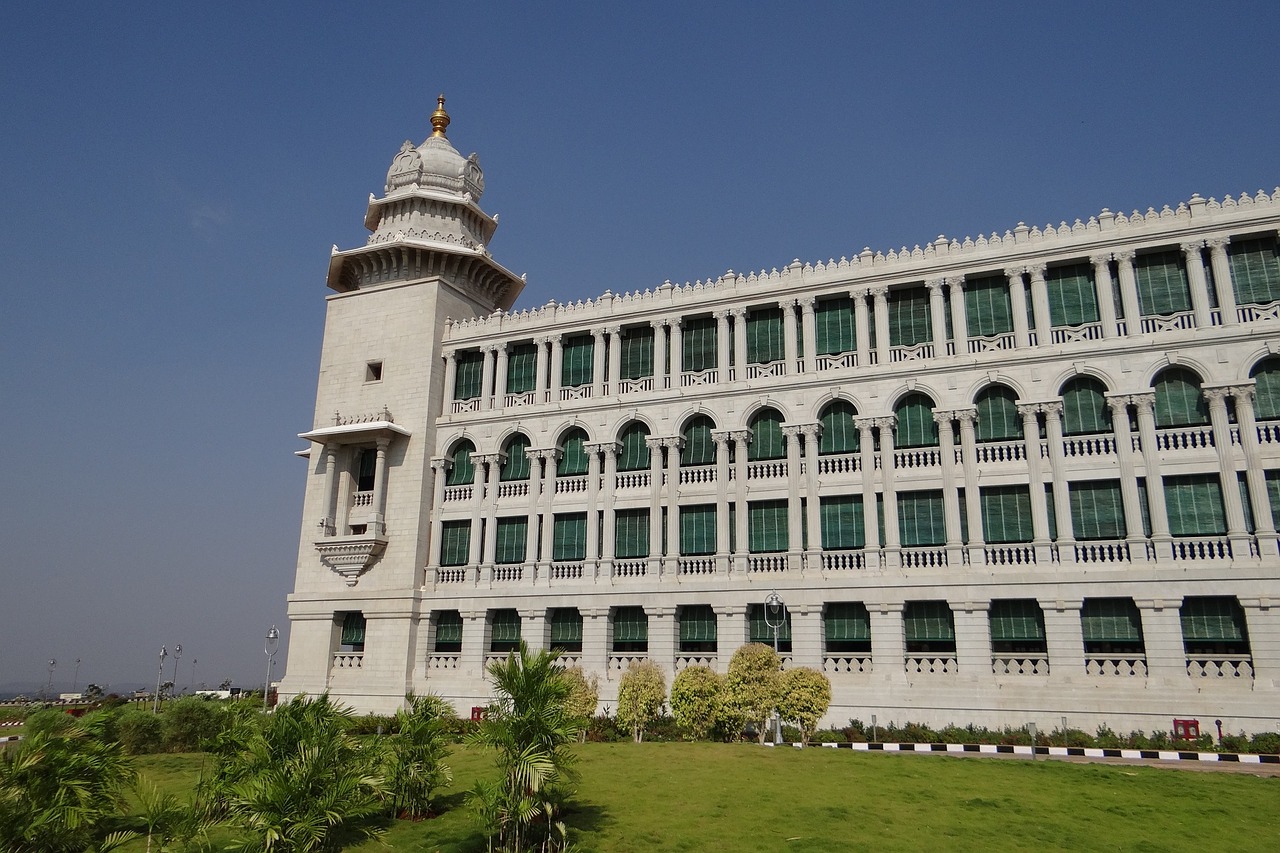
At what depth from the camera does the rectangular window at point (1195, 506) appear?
31578 mm

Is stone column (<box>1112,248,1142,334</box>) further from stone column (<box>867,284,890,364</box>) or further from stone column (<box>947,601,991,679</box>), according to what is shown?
stone column (<box>947,601,991,679</box>)

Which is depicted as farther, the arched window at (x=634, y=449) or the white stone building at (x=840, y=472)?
the arched window at (x=634, y=449)

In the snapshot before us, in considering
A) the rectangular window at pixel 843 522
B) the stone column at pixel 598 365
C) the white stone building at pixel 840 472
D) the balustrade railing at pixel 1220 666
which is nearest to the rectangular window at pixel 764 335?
the white stone building at pixel 840 472

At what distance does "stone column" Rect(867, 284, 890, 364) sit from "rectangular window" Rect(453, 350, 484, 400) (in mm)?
19533

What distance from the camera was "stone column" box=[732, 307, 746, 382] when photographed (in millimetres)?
40125

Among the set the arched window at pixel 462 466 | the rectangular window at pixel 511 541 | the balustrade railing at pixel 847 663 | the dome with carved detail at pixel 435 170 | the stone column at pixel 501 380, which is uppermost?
the dome with carved detail at pixel 435 170

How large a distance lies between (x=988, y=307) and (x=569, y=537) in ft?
67.6

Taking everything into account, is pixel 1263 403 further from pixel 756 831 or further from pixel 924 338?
pixel 756 831

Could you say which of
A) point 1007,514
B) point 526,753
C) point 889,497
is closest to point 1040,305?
point 1007,514

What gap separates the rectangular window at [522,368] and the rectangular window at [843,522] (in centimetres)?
1604

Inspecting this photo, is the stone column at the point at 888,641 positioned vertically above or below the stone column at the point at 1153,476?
below

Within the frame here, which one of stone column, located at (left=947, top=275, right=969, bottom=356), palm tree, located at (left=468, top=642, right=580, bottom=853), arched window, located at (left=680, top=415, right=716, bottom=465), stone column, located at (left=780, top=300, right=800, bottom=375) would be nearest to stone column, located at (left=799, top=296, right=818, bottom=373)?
stone column, located at (left=780, top=300, right=800, bottom=375)

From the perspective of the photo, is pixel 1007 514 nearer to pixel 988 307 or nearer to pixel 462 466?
pixel 988 307

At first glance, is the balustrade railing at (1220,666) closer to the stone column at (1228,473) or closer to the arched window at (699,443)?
the stone column at (1228,473)
